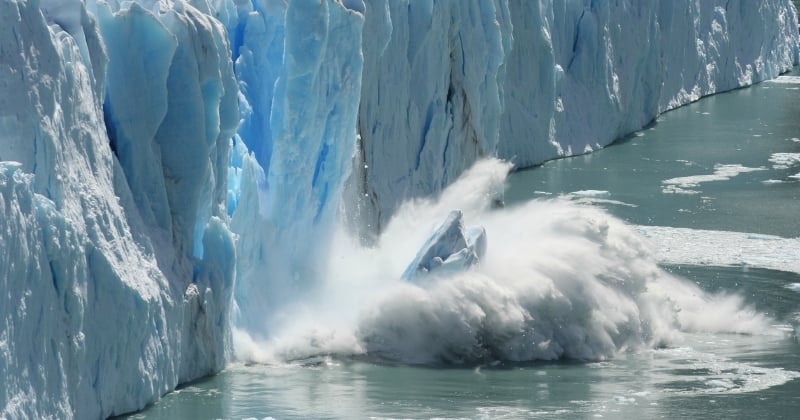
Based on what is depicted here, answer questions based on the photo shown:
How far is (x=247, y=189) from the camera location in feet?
42.9

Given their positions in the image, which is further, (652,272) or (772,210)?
(772,210)

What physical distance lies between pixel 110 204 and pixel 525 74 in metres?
14.0

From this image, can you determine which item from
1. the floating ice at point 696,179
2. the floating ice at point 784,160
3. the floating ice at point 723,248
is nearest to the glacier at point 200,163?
the floating ice at point 723,248

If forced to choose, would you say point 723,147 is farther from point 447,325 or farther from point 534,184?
point 447,325

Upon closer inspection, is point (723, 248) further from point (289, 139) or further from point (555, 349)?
point (289, 139)

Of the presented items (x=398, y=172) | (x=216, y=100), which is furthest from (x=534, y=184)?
(x=216, y=100)

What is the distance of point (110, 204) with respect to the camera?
10633 millimetres

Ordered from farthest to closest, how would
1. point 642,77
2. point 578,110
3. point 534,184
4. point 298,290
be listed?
point 642,77
point 578,110
point 534,184
point 298,290

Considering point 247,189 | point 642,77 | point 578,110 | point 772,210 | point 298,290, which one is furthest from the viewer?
point 642,77

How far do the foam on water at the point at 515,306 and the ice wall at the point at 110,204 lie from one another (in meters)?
1.26

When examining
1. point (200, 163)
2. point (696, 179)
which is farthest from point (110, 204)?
point (696, 179)

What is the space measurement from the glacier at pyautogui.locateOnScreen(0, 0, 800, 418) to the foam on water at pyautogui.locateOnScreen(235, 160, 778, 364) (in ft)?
0.23

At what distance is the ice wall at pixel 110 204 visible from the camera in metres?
9.55

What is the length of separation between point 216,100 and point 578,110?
578 inches
